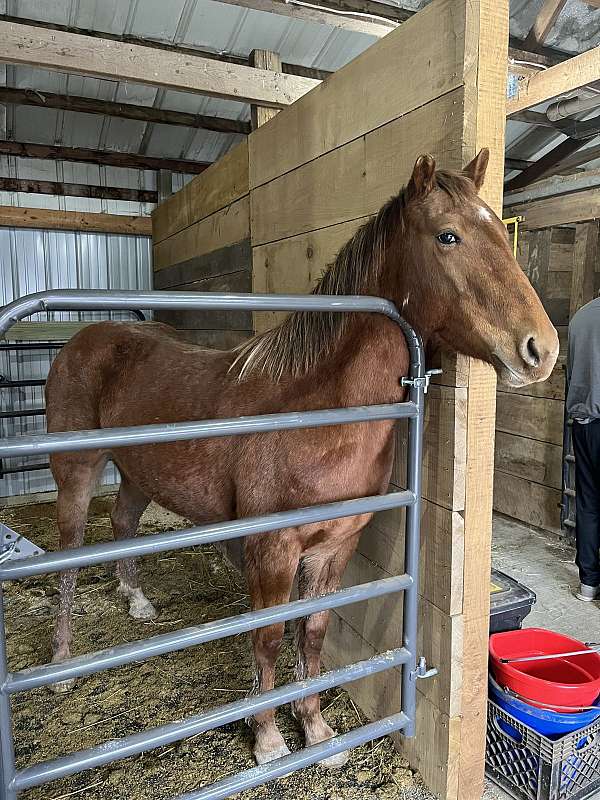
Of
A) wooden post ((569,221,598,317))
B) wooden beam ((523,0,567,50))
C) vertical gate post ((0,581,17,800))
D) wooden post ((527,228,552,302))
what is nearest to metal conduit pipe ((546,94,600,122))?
wooden beam ((523,0,567,50))

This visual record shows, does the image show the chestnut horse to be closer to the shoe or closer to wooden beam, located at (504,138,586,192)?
the shoe

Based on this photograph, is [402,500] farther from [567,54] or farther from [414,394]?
[567,54]

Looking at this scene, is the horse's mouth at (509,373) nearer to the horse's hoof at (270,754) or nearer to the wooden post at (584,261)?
the horse's hoof at (270,754)

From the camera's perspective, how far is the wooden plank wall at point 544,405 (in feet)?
11.9

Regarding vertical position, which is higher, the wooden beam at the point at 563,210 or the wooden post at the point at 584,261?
the wooden beam at the point at 563,210

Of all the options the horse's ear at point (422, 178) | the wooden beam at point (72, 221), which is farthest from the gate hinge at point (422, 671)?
the wooden beam at point (72, 221)

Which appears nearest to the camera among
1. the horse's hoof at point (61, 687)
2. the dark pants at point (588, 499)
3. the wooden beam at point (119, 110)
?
the horse's hoof at point (61, 687)

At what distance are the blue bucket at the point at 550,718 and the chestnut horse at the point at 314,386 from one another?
54 cm

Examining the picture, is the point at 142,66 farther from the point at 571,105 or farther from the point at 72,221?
the point at 571,105

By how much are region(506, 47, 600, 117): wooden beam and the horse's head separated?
1.87m

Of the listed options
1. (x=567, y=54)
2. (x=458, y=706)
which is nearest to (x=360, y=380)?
(x=458, y=706)

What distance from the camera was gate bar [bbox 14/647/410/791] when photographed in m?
0.98

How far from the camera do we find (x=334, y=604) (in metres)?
1.24

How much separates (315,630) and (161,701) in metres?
0.69
